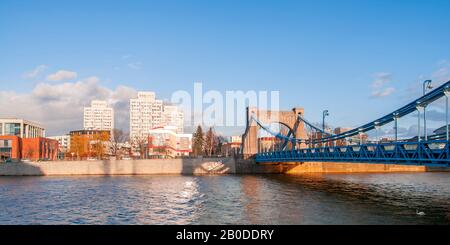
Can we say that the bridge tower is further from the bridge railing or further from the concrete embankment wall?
the bridge railing

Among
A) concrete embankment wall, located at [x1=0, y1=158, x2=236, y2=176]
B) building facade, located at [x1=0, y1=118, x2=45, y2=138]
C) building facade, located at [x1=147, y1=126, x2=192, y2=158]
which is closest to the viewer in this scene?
concrete embankment wall, located at [x1=0, y1=158, x2=236, y2=176]

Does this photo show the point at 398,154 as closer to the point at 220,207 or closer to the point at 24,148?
the point at 220,207

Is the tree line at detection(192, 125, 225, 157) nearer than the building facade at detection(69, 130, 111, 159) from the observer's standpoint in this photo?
No

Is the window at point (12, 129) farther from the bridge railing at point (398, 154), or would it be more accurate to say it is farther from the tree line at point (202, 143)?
the bridge railing at point (398, 154)

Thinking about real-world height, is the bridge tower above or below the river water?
above

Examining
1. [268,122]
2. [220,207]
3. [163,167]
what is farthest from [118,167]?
[220,207]

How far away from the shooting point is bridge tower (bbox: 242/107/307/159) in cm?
7631

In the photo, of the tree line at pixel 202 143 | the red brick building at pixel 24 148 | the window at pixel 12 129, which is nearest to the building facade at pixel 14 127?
the window at pixel 12 129

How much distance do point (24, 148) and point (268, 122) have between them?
50.4 metres

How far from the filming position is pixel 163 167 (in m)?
67.9

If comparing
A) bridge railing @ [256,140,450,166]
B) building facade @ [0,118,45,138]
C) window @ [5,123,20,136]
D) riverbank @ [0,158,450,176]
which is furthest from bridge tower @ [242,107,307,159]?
window @ [5,123,20,136]

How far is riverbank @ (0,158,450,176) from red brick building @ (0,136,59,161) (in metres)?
13.2
